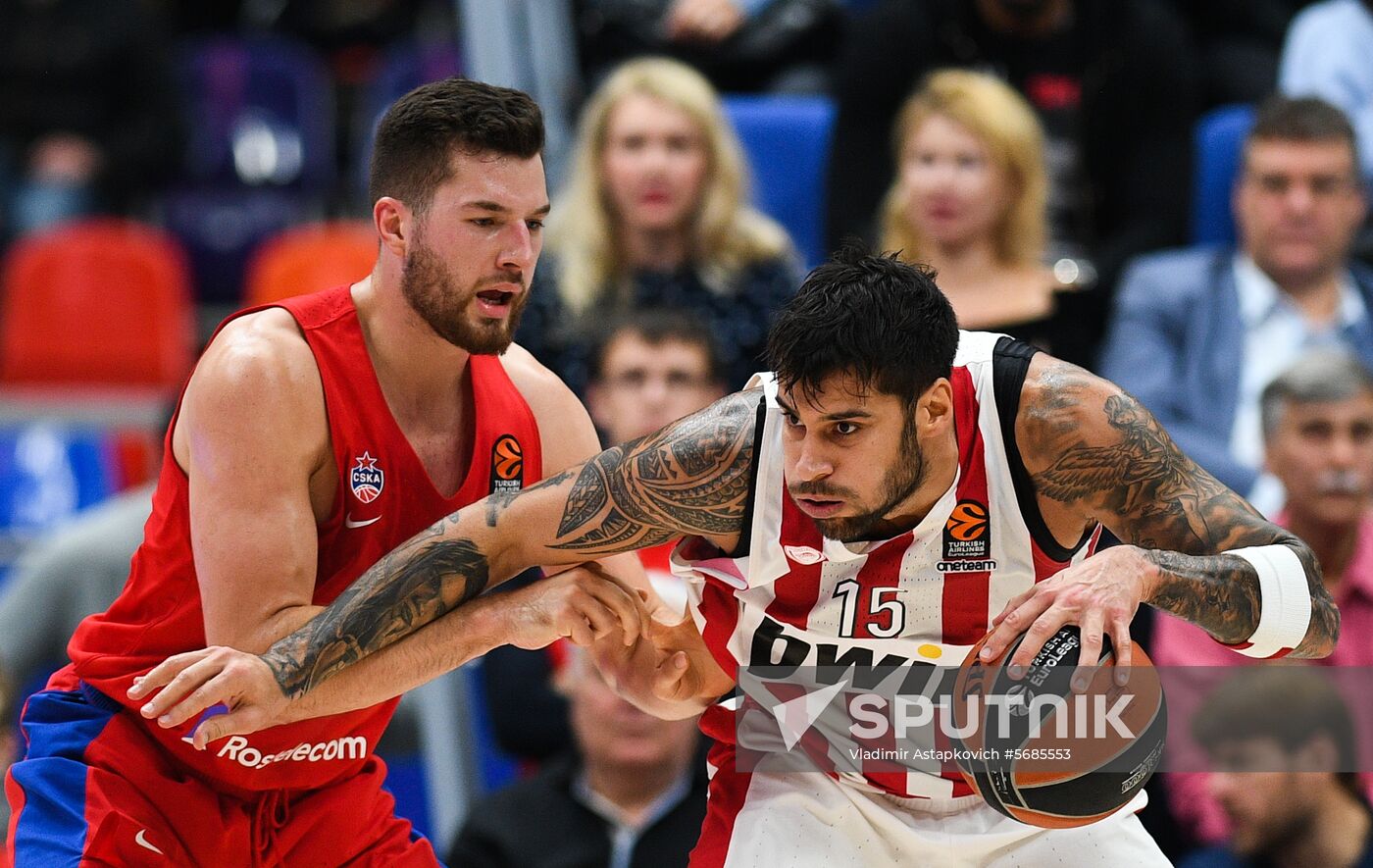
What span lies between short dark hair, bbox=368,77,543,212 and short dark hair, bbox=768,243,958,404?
81 centimetres

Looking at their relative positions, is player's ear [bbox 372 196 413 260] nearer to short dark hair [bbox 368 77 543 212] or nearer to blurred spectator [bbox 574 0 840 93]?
short dark hair [bbox 368 77 543 212]

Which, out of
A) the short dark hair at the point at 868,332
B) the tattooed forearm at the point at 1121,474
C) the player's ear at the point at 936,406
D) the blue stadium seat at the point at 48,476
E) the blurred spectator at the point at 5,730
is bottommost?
the blurred spectator at the point at 5,730

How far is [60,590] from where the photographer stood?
23.2 feet

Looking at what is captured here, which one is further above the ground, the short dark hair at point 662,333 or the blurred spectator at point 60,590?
the short dark hair at point 662,333

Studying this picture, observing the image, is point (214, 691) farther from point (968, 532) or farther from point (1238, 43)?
point (1238, 43)

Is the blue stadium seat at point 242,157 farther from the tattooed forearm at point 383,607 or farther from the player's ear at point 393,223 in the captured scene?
the tattooed forearm at point 383,607

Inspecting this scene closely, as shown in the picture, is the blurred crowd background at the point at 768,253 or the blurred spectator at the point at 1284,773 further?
the blurred crowd background at the point at 768,253

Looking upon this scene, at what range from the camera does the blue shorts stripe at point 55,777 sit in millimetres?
3988

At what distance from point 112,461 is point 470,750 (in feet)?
9.89

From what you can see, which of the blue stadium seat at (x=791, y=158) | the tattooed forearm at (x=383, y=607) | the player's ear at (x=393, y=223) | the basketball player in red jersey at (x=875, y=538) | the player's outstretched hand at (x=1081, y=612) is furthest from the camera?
the blue stadium seat at (x=791, y=158)

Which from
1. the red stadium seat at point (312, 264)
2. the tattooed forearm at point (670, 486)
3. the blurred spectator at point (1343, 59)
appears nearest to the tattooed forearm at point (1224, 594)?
the tattooed forearm at point (670, 486)

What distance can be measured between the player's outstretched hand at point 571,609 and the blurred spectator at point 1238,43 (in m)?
5.25

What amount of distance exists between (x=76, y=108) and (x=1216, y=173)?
244 inches

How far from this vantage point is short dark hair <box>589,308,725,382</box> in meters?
6.68
